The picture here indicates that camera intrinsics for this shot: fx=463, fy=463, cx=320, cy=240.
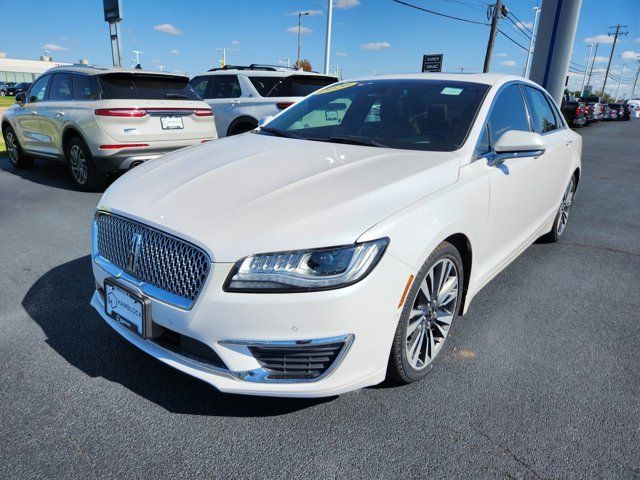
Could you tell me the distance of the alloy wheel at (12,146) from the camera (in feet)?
26.2

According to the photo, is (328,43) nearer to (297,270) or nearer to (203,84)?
(203,84)

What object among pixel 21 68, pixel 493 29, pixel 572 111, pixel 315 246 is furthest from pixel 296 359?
pixel 21 68

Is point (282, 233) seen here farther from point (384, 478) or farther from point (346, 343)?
point (384, 478)

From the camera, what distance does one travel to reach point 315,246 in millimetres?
1852

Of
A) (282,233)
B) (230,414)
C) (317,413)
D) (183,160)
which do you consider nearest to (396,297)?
(282,233)

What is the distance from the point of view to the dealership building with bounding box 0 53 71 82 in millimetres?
89188

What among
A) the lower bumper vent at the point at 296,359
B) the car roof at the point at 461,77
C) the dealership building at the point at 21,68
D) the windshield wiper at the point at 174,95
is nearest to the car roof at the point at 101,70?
the windshield wiper at the point at 174,95

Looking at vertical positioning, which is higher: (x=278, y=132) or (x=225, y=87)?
(x=225, y=87)

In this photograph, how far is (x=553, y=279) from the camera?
12.9 feet

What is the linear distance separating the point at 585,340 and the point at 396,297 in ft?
5.67

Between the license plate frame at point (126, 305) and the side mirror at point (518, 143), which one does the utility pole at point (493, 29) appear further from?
the license plate frame at point (126, 305)

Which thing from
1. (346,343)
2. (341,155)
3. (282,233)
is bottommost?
(346,343)

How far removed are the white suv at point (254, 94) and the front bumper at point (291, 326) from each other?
6446 millimetres

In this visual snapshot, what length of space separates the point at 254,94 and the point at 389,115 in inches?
217
